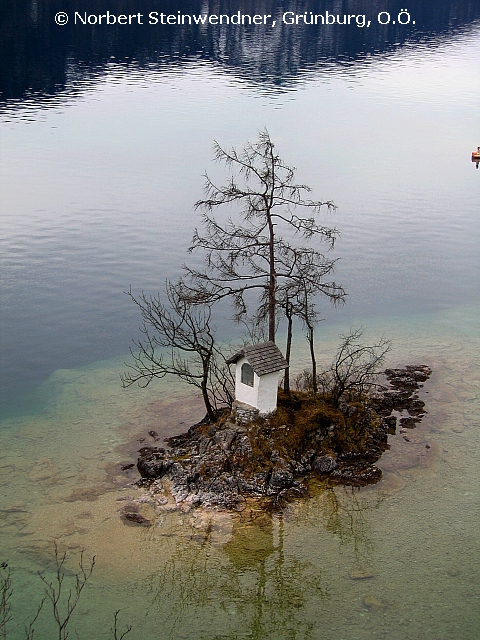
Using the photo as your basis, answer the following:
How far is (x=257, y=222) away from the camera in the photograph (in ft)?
152

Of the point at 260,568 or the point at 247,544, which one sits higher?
the point at 247,544

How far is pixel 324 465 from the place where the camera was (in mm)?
23516

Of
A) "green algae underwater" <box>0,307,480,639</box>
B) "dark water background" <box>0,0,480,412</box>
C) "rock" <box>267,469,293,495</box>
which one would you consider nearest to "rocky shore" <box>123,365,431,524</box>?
"rock" <box>267,469,293,495</box>

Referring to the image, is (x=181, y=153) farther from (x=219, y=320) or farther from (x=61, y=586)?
(x=61, y=586)

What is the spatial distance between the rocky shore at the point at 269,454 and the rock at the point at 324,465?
28mm

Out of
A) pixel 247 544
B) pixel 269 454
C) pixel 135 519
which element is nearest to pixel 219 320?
pixel 269 454

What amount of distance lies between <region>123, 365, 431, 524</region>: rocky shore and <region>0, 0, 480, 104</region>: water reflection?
5508 cm

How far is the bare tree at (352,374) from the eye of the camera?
25.6 meters

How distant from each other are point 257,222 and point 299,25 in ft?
223

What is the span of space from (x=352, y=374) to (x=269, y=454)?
5.21 meters

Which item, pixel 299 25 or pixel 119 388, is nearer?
pixel 119 388

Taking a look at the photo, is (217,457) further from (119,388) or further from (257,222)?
(257,222)

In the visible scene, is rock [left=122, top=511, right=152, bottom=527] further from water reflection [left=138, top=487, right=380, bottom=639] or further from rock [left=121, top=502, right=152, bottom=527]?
water reflection [left=138, top=487, right=380, bottom=639]

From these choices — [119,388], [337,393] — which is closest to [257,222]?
[119,388]
